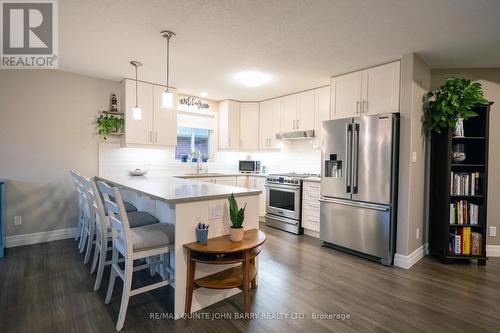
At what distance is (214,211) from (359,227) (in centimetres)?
202

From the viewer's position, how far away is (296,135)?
15.0ft

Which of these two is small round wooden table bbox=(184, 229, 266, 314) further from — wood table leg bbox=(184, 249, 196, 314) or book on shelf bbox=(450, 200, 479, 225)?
book on shelf bbox=(450, 200, 479, 225)

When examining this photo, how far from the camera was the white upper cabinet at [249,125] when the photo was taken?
5398mm

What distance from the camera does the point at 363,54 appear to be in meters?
2.96

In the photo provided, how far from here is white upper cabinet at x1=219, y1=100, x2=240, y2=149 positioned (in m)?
5.29

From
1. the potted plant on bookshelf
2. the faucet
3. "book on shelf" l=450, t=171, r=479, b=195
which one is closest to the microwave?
Answer: the faucet

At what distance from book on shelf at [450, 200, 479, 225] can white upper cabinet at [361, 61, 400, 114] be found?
1.42m

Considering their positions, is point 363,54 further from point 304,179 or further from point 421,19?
point 304,179

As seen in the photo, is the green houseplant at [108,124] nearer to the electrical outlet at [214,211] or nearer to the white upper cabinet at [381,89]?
the electrical outlet at [214,211]

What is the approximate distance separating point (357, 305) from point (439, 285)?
103 cm

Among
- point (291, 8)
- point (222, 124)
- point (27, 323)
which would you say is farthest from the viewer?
point (222, 124)

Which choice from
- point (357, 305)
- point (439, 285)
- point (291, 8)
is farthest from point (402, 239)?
point (291, 8)

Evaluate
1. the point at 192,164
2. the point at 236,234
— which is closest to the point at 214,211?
the point at 236,234

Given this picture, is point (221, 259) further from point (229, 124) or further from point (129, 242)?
point (229, 124)
